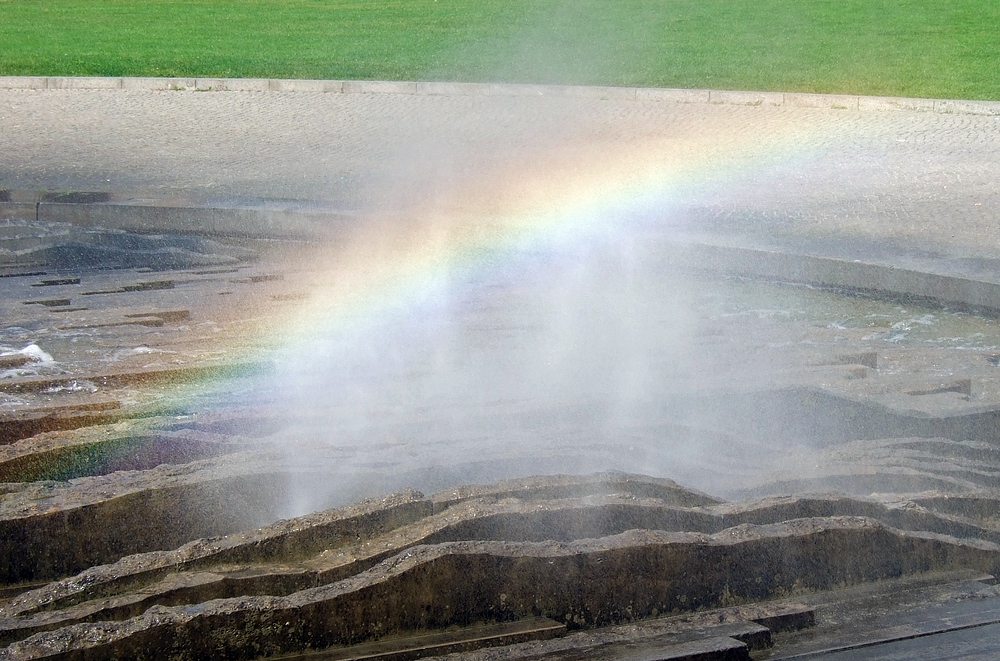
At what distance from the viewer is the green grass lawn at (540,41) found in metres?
16.1

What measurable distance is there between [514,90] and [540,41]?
598 cm

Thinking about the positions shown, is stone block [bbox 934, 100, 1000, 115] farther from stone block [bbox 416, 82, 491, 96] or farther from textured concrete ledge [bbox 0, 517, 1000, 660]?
textured concrete ledge [bbox 0, 517, 1000, 660]

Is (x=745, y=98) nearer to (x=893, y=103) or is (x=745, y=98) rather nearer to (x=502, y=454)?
(x=893, y=103)

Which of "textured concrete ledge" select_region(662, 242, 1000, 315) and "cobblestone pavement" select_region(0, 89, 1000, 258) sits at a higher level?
"cobblestone pavement" select_region(0, 89, 1000, 258)

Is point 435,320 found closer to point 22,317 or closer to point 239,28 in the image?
point 22,317

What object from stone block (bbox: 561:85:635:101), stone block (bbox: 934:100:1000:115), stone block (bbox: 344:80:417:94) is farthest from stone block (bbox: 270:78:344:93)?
stone block (bbox: 934:100:1000:115)

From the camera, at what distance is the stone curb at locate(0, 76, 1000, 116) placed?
1343 centimetres

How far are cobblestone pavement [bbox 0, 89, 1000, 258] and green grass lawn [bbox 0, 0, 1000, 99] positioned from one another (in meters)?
1.59

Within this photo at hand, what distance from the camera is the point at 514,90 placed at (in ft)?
51.0

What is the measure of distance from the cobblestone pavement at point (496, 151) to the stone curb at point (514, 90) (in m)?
0.18

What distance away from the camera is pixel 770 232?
791cm

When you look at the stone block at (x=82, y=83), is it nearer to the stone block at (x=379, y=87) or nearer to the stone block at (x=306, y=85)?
the stone block at (x=306, y=85)

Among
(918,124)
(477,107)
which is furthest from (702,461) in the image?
(477,107)

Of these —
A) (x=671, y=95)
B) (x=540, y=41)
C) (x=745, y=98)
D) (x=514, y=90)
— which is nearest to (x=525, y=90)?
(x=514, y=90)
